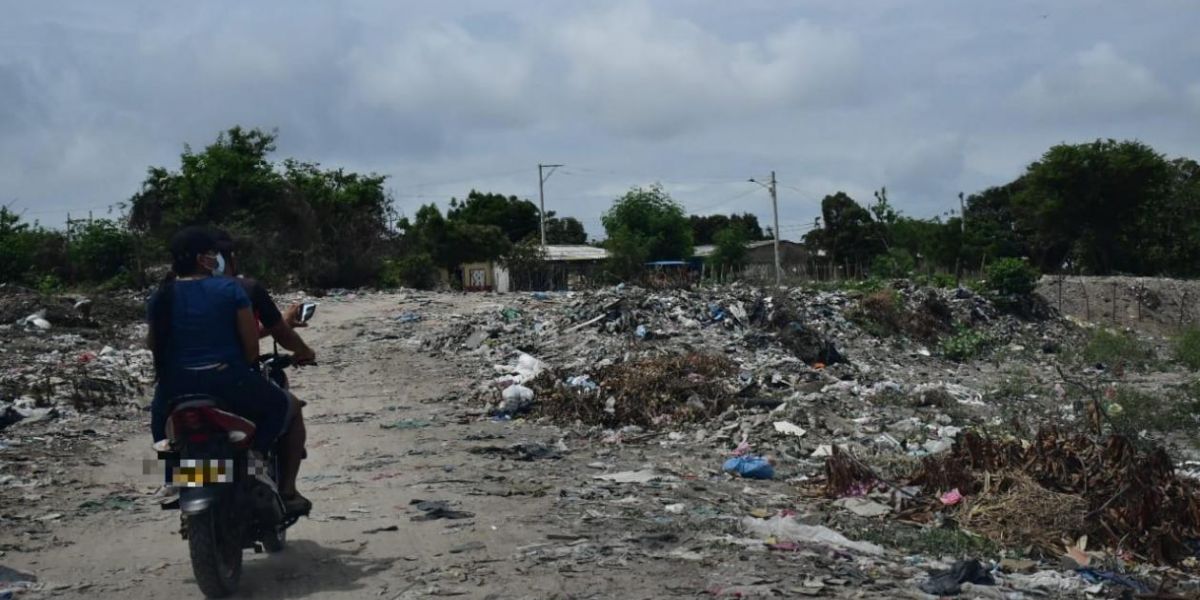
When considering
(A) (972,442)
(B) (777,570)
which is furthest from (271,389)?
(A) (972,442)

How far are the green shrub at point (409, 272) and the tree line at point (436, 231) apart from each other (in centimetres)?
5

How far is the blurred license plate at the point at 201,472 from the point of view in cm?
427

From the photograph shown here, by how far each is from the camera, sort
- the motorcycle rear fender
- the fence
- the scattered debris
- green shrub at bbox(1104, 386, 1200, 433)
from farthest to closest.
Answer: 1. the fence
2. green shrub at bbox(1104, 386, 1200, 433)
3. the scattered debris
4. the motorcycle rear fender

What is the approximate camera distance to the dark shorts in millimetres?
4414

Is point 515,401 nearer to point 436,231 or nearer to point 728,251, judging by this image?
point 436,231

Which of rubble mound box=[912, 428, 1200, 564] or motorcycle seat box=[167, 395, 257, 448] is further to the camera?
rubble mound box=[912, 428, 1200, 564]

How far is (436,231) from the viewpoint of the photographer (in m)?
42.8

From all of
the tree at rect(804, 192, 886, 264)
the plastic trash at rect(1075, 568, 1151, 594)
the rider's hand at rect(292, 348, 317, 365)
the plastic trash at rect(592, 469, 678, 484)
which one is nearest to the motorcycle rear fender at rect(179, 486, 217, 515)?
the rider's hand at rect(292, 348, 317, 365)

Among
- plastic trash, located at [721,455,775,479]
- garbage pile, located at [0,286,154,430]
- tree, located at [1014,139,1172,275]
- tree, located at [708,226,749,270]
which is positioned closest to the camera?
plastic trash, located at [721,455,775,479]

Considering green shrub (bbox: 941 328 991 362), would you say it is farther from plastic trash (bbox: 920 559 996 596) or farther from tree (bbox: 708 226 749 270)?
tree (bbox: 708 226 749 270)

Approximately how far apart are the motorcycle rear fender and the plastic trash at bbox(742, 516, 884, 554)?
2.66m

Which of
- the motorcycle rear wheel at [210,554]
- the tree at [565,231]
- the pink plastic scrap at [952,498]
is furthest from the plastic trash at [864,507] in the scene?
the tree at [565,231]

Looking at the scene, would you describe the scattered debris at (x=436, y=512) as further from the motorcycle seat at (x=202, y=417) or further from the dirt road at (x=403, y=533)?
the motorcycle seat at (x=202, y=417)

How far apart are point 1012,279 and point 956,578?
802 inches
